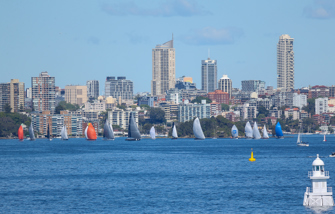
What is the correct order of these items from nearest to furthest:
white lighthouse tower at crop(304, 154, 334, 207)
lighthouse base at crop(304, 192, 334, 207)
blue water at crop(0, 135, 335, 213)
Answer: white lighthouse tower at crop(304, 154, 334, 207) → lighthouse base at crop(304, 192, 334, 207) → blue water at crop(0, 135, 335, 213)

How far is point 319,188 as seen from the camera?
4300 centimetres

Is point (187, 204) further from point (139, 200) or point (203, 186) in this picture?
point (203, 186)

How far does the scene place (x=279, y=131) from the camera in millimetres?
183875

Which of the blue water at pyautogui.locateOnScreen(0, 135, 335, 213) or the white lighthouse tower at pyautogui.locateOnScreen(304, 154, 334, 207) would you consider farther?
the blue water at pyautogui.locateOnScreen(0, 135, 335, 213)

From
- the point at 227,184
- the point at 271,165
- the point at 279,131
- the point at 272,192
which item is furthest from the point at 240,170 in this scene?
the point at 279,131

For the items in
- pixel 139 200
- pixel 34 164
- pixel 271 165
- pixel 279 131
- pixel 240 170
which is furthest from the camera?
pixel 279 131

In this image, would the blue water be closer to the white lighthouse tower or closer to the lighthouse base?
the lighthouse base

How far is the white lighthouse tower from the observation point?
4247 cm

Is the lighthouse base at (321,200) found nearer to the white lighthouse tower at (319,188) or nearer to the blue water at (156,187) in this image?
the white lighthouse tower at (319,188)

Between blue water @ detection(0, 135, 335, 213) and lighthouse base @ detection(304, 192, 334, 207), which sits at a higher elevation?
lighthouse base @ detection(304, 192, 334, 207)

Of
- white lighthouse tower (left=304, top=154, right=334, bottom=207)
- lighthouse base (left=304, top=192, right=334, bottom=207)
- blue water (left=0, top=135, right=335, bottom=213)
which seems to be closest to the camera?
white lighthouse tower (left=304, top=154, right=334, bottom=207)

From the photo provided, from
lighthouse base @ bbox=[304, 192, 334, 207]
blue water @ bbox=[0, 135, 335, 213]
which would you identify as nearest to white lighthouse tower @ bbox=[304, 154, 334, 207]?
lighthouse base @ bbox=[304, 192, 334, 207]

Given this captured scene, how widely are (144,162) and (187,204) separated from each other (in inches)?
1599

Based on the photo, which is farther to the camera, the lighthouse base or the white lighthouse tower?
the lighthouse base
